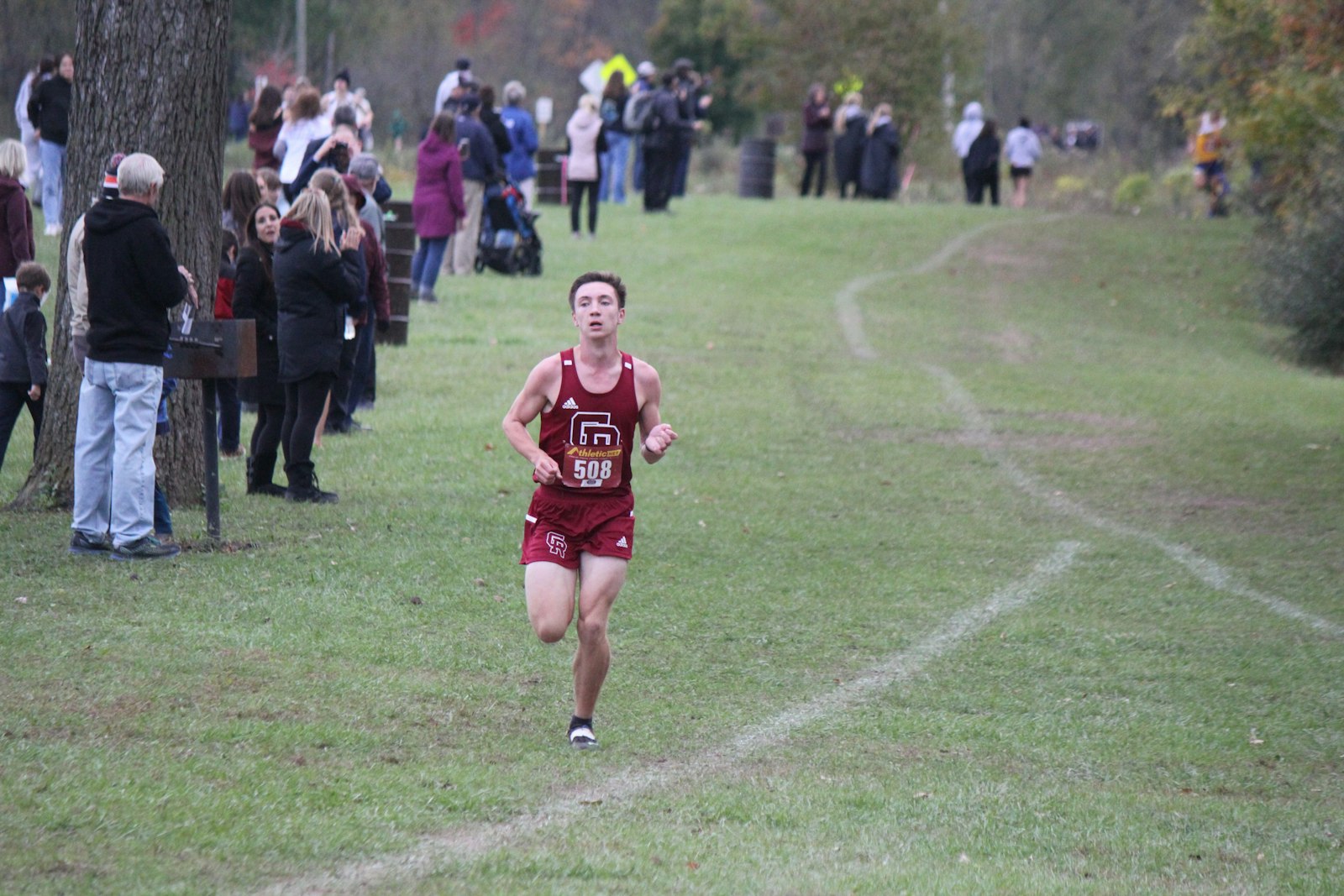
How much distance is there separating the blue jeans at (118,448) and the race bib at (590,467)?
3207 mm

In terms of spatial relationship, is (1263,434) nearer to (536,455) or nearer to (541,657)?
(541,657)

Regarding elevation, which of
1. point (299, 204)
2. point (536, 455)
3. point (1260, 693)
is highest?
point (299, 204)

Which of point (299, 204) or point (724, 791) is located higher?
point (299, 204)

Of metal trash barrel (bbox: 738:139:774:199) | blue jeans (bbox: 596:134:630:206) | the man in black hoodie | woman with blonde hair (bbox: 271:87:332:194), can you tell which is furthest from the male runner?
metal trash barrel (bbox: 738:139:774:199)

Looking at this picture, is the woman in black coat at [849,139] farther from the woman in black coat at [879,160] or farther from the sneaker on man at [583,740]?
the sneaker on man at [583,740]

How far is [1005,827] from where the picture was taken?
562 centimetres

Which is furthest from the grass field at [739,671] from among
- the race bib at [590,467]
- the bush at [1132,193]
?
the bush at [1132,193]

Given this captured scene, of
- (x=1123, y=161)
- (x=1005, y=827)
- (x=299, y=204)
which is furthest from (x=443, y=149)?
(x=1123, y=161)

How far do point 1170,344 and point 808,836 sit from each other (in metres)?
→ 17.6

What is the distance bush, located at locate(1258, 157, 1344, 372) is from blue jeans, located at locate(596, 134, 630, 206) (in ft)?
43.6

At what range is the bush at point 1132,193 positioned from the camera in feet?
127

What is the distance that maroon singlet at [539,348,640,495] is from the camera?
6.05m

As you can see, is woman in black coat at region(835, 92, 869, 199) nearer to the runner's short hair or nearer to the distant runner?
the distant runner

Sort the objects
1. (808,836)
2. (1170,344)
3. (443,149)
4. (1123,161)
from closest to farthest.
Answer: (808,836), (443,149), (1170,344), (1123,161)
